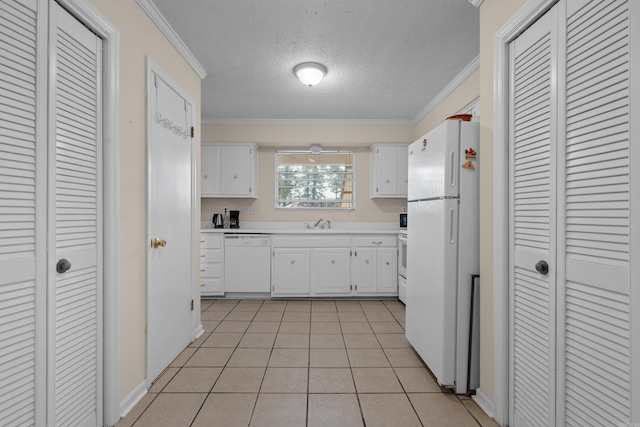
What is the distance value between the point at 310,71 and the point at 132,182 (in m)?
1.72

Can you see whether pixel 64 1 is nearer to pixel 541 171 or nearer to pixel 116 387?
pixel 116 387

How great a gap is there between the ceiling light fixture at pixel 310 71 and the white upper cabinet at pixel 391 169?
182 cm

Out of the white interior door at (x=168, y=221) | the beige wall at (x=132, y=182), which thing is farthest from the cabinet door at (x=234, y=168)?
the beige wall at (x=132, y=182)

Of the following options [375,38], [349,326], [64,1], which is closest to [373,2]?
[375,38]

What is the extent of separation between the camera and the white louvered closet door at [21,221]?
1062 mm

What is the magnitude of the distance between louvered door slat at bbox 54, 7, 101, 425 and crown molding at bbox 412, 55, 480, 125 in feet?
9.01

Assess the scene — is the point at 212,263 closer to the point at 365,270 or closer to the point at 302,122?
the point at 365,270

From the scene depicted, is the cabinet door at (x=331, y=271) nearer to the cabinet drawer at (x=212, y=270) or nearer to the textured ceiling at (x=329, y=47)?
the cabinet drawer at (x=212, y=270)

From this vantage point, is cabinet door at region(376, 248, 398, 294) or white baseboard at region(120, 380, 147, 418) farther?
cabinet door at region(376, 248, 398, 294)

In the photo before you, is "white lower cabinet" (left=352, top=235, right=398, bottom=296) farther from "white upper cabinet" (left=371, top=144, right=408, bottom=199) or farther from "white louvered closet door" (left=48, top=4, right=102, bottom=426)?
"white louvered closet door" (left=48, top=4, right=102, bottom=426)

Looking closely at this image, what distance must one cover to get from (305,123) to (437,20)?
7.93ft

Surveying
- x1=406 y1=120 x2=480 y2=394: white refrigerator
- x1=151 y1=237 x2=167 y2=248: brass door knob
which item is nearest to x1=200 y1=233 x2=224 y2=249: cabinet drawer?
x1=151 y1=237 x2=167 y2=248: brass door knob

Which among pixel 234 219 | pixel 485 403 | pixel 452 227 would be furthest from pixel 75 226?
pixel 234 219

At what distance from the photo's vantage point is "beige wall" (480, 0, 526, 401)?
1.66 meters
